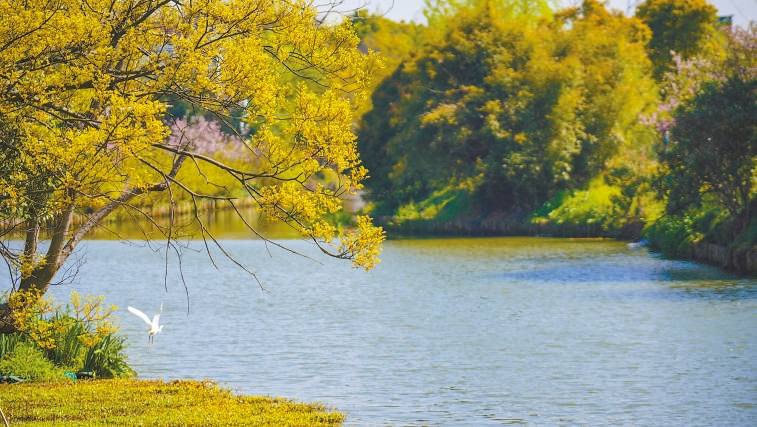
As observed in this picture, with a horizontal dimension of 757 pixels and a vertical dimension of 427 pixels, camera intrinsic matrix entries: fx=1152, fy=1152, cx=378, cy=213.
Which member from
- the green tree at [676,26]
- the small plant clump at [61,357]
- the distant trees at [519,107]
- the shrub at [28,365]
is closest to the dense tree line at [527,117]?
the distant trees at [519,107]

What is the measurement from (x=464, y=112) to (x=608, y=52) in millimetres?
7379

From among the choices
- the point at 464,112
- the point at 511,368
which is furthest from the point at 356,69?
the point at 464,112

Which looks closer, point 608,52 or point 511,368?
point 511,368

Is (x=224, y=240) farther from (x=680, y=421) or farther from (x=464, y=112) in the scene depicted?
(x=680, y=421)

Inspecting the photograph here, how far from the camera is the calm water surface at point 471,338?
13938mm

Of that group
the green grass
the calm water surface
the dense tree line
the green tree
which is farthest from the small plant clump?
the green tree

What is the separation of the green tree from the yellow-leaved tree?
2173 inches

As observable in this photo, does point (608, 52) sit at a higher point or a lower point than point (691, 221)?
higher

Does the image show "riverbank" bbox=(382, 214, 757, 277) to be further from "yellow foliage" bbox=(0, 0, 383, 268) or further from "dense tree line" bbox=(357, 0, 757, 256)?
"yellow foliage" bbox=(0, 0, 383, 268)

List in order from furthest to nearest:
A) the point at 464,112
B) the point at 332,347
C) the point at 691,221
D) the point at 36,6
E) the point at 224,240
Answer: the point at 464,112 → the point at 224,240 → the point at 691,221 → the point at 332,347 → the point at 36,6

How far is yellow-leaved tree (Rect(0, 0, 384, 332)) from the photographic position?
9.23 m

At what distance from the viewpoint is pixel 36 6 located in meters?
9.62

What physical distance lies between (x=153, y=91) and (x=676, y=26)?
5907 centimetres

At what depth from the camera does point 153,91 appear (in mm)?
9797
